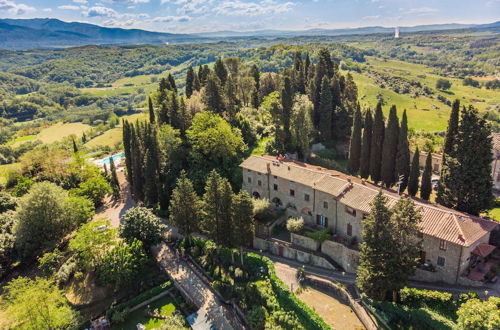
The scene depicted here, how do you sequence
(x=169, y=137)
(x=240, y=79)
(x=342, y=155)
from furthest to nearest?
(x=240, y=79)
(x=342, y=155)
(x=169, y=137)

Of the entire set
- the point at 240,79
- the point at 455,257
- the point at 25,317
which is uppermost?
the point at 240,79

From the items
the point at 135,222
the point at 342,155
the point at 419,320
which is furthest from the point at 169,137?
the point at 419,320

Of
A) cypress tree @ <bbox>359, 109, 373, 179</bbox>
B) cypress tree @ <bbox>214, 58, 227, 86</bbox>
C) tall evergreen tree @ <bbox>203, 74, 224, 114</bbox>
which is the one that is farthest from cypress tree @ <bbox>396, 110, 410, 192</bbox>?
cypress tree @ <bbox>214, 58, 227, 86</bbox>

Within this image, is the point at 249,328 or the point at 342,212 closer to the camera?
the point at 249,328

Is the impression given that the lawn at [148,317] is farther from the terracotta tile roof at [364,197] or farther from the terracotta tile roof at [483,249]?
the terracotta tile roof at [483,249]

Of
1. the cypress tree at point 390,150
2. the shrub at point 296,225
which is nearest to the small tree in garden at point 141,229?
the shrub at point 296,225

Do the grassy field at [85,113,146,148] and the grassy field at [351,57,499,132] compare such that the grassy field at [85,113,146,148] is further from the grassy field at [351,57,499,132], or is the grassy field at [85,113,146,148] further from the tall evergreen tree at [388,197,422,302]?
the tall evergreen tree at [388,197,422,302]

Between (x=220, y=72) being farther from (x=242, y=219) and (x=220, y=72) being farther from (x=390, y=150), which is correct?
(x=242, y=219)

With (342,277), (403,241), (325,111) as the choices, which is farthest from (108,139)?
(403,241)

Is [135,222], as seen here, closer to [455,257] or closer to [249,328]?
[249,328]
